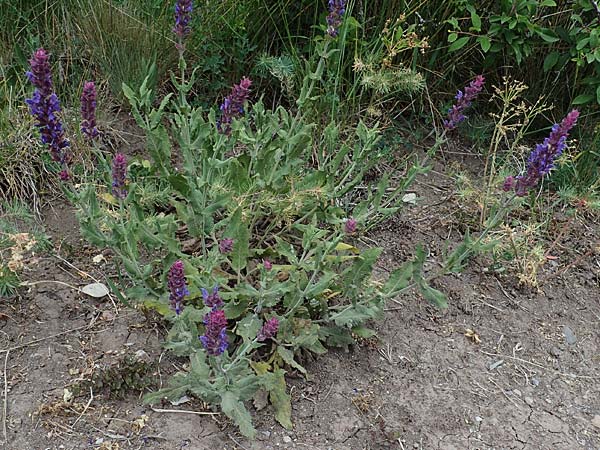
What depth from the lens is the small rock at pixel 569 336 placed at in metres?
2.79

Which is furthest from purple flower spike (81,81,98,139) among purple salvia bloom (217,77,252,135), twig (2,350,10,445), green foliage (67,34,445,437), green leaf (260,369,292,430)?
green leaf (260,369,292,430)

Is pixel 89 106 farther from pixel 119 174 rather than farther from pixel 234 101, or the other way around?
pixel 234 101

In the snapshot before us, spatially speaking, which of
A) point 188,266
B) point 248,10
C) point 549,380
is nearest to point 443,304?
point 549,380

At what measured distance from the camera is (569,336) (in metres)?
2.81

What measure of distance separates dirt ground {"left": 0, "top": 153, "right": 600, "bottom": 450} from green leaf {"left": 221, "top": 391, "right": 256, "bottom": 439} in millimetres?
92

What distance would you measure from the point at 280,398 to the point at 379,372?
1.43 feet

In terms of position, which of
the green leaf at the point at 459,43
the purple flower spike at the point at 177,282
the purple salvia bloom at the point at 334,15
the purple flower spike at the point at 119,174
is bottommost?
the purple flower spike at the point at 177,282

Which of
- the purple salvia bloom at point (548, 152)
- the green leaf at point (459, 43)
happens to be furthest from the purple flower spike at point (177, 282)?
the green leaf at point (459, 43)

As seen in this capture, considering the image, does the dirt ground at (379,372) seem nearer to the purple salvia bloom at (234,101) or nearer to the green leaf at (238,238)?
the green leaf at (238,238)

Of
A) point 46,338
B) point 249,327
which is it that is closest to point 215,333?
point 249,327

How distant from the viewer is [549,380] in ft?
8.57

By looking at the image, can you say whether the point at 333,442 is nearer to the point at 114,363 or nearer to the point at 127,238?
the point at 114,363

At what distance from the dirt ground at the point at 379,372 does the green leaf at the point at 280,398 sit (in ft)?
0.16

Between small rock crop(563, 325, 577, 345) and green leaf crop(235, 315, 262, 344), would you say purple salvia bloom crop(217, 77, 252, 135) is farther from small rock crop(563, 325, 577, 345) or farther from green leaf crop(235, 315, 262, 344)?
small rock crop(563, 325, 577, 345)
